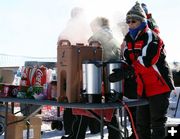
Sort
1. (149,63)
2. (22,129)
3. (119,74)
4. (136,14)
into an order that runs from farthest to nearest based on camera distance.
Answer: (22,129)
(136,14)
(149,63)
(119,74)

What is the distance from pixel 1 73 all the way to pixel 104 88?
2121 millimetres

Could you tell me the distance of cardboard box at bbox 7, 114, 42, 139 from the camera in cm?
434

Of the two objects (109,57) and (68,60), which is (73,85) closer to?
(68,60)

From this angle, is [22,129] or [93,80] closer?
[93,80]

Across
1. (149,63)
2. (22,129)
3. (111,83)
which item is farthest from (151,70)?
(22,129)

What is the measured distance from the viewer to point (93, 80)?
3.41 meters

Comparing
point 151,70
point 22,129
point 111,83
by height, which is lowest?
point 22,129

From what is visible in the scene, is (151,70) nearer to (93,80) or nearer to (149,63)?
(149,63)

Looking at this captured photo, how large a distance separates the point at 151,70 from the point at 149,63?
11 cm

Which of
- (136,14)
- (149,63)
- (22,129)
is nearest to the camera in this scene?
(149,63)

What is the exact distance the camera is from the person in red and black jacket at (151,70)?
139 inches

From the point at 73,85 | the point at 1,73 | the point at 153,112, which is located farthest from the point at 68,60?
the point at 1,73

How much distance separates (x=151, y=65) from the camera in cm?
353

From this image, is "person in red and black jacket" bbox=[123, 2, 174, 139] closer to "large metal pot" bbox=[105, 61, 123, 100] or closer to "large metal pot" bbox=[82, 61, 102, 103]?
"large metal pot" bbox=[105, 61, 123, 100]
